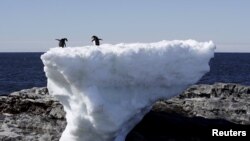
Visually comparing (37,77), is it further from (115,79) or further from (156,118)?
(115,79)

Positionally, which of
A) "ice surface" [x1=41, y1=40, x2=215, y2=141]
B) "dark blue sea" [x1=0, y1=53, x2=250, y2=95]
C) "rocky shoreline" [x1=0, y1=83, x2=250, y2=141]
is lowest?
"dark blue sea" [x1=0, y1=53, x2=250, y2=95]

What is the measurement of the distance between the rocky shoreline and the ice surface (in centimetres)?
140

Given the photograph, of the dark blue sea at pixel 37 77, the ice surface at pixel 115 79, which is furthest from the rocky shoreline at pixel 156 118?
the dark blue sea at pixel 37 77

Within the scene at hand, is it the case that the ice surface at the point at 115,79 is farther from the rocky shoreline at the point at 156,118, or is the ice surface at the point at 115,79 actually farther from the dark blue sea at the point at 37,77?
the dark blue sea at the point at 37,77

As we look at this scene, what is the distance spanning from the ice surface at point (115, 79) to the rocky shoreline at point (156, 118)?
1.40 meters

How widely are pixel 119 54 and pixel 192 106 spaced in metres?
6.31

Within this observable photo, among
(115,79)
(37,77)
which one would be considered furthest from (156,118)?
(37,77)

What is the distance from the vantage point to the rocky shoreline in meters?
16.4

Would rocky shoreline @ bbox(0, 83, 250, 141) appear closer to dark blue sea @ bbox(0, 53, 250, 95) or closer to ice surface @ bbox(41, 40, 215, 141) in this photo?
ice surface @ bbox(41, 40, 215, 141)

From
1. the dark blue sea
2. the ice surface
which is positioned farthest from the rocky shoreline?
the dark blue sea

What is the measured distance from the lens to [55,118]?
17.6 metres

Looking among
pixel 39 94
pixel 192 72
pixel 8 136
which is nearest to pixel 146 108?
pixel 192 72

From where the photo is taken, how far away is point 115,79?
14.2m

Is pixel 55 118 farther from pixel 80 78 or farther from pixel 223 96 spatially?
pixel 223 96
